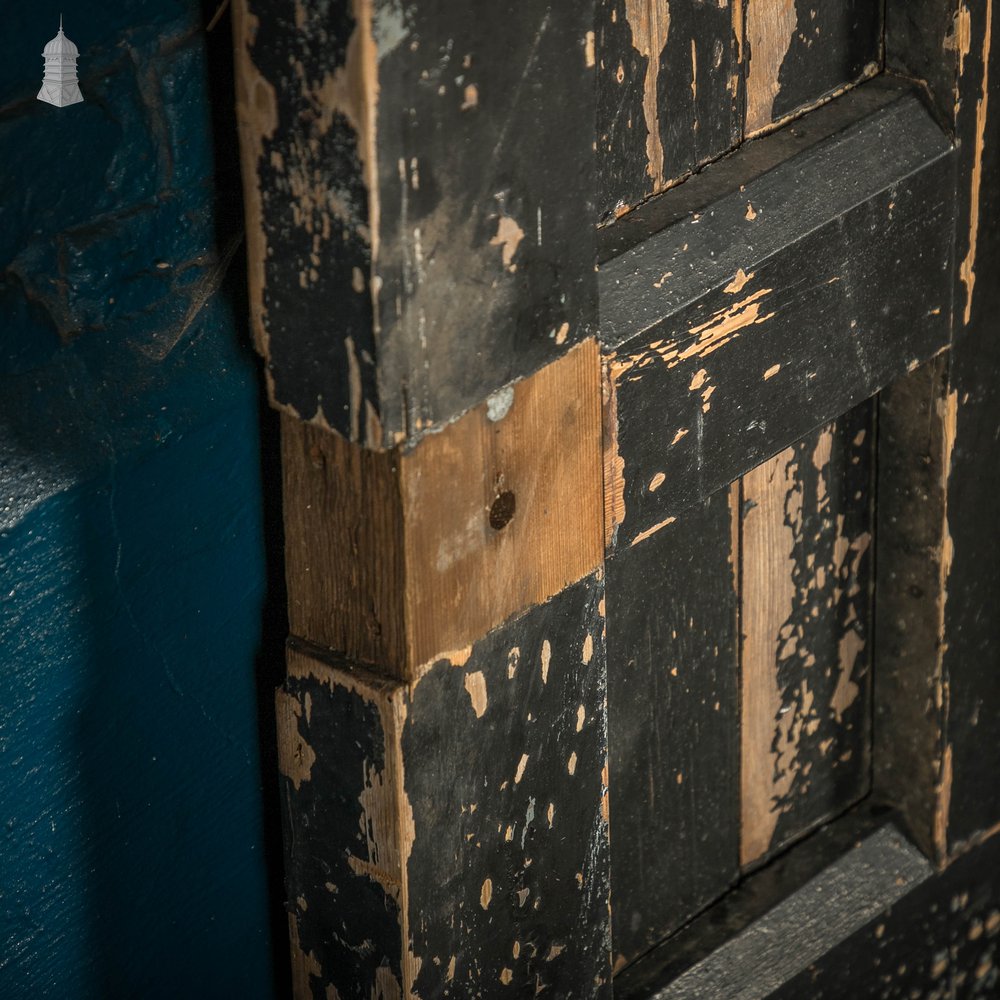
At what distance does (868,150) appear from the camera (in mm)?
1262

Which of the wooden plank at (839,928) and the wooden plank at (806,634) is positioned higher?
the wooden plank at (806,634)

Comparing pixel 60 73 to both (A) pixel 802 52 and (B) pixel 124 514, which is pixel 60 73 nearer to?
(B) pixel 124 514

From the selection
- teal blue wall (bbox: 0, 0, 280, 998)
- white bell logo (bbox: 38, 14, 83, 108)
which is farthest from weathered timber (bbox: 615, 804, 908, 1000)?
white bell logo (bbox: 38, 14, 83, 108)

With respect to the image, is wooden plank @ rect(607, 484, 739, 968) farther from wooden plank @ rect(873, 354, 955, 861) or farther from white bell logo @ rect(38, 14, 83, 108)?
white bell logo @ rect(38, 14, 83, 108)

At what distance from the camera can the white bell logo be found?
0.93 m

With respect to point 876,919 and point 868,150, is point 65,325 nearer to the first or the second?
point 868,150

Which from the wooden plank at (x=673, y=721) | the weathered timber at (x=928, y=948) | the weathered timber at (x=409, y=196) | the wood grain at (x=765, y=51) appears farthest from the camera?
the weathered timber at (x=928, y=948)

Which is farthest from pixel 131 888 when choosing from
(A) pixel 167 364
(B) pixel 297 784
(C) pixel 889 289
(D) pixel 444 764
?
(C) pixel 889 289

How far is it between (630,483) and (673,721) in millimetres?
344

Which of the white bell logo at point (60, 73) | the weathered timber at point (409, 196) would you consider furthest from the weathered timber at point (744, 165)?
the white bell logo at point (60, 73)

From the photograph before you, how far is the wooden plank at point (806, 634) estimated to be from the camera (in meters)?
1.44

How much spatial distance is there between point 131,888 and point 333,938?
137 mm

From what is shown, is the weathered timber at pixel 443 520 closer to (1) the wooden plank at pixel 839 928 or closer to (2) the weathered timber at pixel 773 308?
(2) the weathered timber at pixel 773 308

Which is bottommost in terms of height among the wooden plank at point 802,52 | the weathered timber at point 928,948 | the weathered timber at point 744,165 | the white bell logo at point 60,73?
the weathered timber at point 928,948
